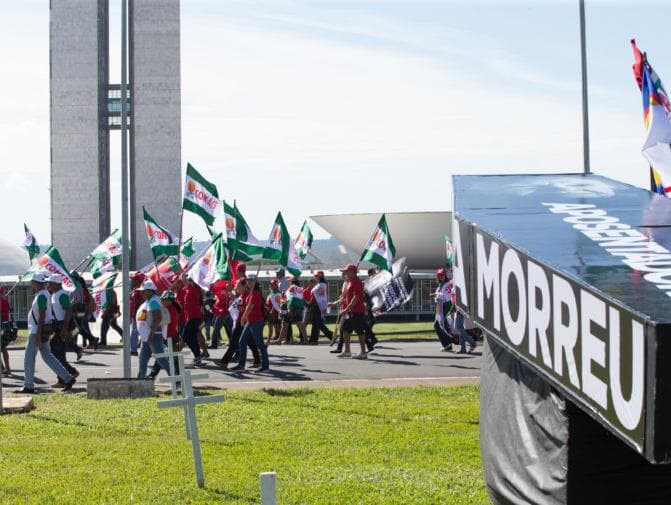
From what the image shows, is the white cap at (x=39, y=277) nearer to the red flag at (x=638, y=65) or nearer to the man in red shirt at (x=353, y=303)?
the man in red shirt at (x=353, y=303)

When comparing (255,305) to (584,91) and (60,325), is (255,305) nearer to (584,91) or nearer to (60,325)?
(60,325)

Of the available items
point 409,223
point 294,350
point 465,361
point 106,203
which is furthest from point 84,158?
point 465,361

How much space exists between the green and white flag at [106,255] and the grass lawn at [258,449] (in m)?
11.9

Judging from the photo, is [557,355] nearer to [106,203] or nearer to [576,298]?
[576,298]

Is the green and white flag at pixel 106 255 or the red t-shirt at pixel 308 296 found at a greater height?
the green and white flag at pixel 106 255

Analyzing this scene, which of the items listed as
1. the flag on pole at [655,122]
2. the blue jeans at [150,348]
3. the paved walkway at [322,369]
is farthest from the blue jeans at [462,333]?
the flag on pole at [655,122]

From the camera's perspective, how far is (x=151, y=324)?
14.5 meters

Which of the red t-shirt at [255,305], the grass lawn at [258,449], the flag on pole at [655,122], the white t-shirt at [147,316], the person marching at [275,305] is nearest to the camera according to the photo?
the grass lawn at [258,449]

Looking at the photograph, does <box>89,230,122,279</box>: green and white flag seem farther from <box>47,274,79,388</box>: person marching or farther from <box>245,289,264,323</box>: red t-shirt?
<box>47,274,79,388</box>: person marching

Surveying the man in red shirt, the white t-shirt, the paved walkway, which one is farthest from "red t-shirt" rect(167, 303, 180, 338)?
the man in red shirt

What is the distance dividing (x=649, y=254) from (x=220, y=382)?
12239 millimetres

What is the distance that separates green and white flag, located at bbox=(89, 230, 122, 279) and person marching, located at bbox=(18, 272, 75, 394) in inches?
389

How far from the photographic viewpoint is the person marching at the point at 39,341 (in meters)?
14.3

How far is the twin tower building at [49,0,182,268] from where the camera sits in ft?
205
